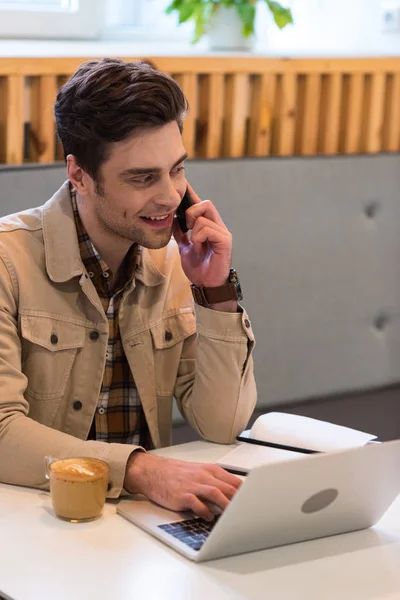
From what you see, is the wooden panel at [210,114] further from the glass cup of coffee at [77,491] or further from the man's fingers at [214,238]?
the glass cup of coffee at [77,491]

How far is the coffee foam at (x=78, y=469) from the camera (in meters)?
1.30

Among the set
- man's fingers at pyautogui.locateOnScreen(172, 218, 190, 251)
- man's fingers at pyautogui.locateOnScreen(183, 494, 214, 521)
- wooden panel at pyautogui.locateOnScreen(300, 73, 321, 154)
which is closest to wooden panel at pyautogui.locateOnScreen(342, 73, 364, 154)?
wooden panel at pyautogui.locateOnScreen(300, 73, 321, 154)

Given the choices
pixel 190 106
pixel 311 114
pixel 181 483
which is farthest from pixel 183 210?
pixel 311 114

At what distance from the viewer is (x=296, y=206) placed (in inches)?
107

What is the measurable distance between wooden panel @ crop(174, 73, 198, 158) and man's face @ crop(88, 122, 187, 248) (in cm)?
94

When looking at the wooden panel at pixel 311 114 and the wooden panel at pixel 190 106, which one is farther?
the wooden panel at pixel 311 114

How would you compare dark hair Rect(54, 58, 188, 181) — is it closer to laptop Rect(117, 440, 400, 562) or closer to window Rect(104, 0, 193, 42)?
laptop Rect(117, 440, 400, 562)

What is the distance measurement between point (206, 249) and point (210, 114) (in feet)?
3.18

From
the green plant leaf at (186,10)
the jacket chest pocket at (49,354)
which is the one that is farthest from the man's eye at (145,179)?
the green plant leaf at (186,10)

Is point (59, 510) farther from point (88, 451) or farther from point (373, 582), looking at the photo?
point (373, 582)

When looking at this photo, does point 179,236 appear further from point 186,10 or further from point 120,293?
point 186,10

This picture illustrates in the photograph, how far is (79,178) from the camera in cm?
172

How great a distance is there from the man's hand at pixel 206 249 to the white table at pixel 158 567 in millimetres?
532

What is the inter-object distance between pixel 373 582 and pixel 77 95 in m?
0.90
